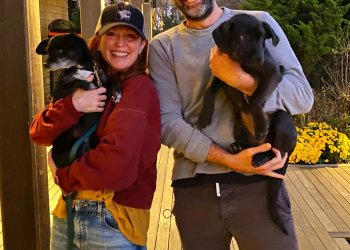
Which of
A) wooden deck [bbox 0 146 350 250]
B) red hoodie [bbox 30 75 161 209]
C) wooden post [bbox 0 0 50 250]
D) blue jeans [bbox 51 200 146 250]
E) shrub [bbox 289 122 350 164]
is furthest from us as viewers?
shrub [bbox 289 122 350 164]

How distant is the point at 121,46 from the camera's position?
2168 mm

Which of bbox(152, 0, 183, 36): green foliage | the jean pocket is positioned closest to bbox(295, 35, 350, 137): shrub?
the jean pocket

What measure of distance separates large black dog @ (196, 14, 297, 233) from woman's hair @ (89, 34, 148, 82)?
31 centimetres

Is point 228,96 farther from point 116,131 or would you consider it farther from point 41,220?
point 41,220

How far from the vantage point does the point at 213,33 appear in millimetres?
2158

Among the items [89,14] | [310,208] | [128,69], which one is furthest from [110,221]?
[310,208]

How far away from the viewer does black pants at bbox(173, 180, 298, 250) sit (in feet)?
7.30

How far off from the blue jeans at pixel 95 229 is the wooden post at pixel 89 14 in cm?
205

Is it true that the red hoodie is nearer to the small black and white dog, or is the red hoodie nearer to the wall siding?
the small black and white dog

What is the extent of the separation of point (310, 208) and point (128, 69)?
11.6 feet

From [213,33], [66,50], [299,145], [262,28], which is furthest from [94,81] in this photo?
[299,145]

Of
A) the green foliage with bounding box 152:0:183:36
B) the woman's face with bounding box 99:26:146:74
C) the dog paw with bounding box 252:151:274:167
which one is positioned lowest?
the green foliage with bounding box 152:0:183:36

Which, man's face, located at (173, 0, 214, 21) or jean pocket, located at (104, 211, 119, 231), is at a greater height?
man's face, located at (173, 0, 214, 21)

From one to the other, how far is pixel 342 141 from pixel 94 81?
18.2 ft
